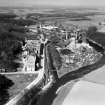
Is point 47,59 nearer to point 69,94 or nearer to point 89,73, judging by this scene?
point 89,73

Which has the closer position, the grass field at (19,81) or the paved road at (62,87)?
the paved road at (62,87)

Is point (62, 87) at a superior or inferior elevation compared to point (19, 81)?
inferior

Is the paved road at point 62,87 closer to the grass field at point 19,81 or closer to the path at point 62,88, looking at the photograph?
the path at point 62,88

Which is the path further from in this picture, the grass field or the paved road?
the grass field

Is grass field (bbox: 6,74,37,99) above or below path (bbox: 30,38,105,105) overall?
above

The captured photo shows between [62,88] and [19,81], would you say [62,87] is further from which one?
[19,81]

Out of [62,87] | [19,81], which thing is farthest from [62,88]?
[19,81]

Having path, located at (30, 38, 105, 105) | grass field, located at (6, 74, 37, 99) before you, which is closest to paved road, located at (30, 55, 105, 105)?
path, located at (30, 38, 105, 105)

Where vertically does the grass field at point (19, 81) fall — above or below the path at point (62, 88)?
above

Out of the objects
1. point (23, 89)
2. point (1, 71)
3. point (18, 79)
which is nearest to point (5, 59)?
point (1, 71)

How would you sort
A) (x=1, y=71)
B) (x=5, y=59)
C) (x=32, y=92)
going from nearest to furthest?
1. (x=32, y=92)
2. (x=1, y=71)
3. (x=5, y=59)

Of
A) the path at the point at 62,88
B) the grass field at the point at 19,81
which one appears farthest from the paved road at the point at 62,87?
the grass field at the point at 19,81
